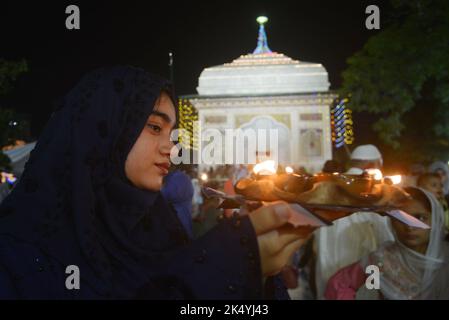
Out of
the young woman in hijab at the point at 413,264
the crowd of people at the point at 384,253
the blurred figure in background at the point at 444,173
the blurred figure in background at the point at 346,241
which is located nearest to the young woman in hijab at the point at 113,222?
the crowd of people at the point at 384,253

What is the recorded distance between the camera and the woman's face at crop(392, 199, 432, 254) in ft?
9.43

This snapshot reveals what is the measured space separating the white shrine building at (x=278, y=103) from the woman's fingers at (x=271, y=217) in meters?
27.5

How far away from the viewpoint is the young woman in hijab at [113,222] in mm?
1001

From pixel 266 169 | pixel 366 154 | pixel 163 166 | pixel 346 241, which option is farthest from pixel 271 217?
pixel 366 154

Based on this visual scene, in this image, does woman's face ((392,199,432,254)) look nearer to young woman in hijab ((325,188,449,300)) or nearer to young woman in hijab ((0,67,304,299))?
young woman in hijab ((325,188,449,300))

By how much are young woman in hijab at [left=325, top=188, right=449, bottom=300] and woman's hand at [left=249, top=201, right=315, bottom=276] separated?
214cm

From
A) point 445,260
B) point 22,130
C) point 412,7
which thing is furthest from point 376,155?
point 22,130

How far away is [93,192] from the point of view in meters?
1.39

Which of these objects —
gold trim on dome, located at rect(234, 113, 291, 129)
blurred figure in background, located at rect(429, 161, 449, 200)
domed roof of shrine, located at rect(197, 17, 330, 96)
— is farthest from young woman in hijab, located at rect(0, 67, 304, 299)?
domed roof of shrine, located at rect(197, 17, 330, 96)

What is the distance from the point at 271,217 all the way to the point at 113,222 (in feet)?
2.28

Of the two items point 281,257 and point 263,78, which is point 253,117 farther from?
point 281,257

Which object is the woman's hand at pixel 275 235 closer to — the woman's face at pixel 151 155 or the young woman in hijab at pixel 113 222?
the young woman in hijab at pixel 113 222

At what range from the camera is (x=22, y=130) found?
9156mm
